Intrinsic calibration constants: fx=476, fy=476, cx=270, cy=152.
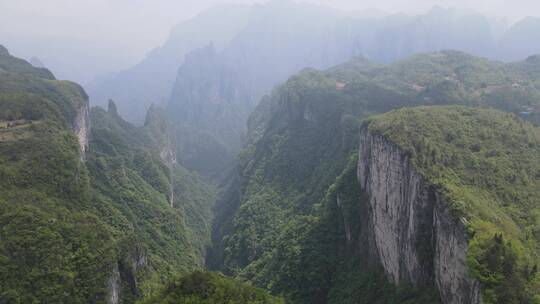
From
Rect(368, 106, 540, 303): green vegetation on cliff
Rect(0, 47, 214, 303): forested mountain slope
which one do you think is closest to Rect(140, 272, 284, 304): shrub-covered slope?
Rect(0, 47, 214, 303): forested mountain slope

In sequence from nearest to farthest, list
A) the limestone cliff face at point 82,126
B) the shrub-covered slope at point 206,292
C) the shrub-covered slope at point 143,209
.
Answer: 1. the shrub-covered slope at point 206,292
2. the shrub-covered slope at point 143,209
3. the limestone cliff face at point 82,126

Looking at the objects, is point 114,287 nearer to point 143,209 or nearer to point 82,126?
point 143,209

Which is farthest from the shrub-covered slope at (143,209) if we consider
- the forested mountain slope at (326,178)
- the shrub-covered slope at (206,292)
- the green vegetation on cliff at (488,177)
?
the green vegetation on cliff at (488,177)

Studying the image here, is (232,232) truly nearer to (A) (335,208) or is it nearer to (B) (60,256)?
(A) (335,208)

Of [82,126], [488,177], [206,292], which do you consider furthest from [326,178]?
[206,292]

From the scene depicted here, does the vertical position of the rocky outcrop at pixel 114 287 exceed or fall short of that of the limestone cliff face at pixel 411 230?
it falls short

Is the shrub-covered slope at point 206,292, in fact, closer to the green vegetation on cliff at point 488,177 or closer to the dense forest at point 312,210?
the dense forest at point 312,210

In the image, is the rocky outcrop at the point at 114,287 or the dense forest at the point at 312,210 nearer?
the dense forest at the point at 312,210
